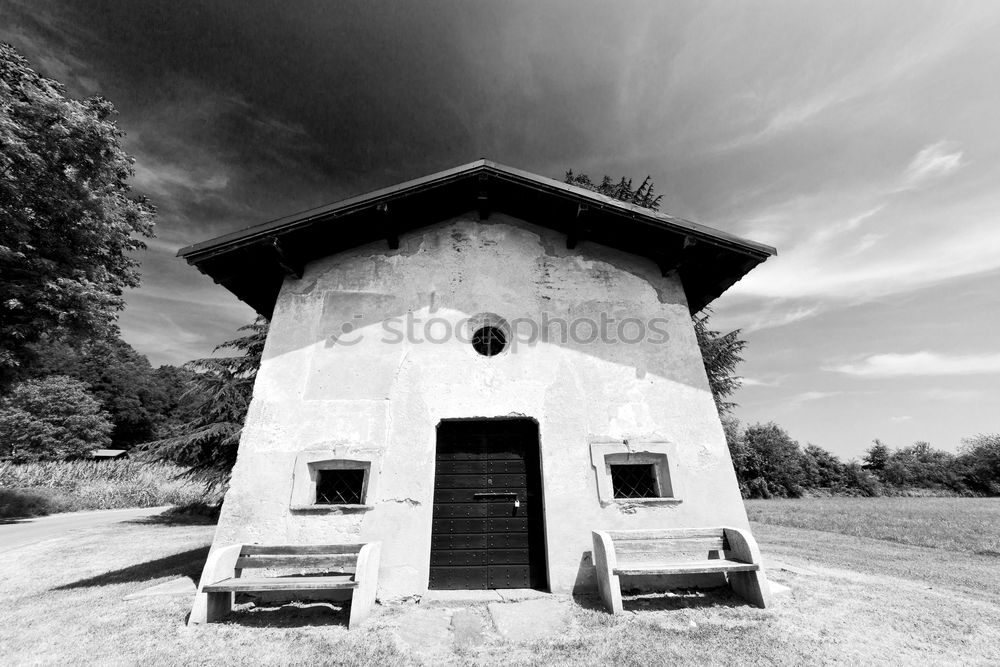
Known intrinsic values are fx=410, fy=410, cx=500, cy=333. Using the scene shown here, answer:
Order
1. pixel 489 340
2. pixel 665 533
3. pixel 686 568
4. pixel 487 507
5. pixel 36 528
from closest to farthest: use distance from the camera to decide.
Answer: pixel 686 568
pixel 665 533
pixel 487 507
pixel 489 340
pixel 36 528

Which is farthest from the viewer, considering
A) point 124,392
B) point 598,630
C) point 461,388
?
point 124,392

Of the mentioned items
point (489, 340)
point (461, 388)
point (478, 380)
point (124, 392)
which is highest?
point (124, 392)

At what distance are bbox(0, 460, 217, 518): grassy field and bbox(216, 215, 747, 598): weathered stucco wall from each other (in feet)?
52.7

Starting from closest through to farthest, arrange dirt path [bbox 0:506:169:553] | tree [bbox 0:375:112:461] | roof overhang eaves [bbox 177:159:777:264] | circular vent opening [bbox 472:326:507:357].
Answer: roof overhang eaves [bbox 177:159:777:264] → circular vent opening [bbox 472:326:507:357] → dirt path [bbox 0:506:169:553] → tree [bbox 0:375:112:461]

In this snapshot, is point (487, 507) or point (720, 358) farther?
point (720, 358)

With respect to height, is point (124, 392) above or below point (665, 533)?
above

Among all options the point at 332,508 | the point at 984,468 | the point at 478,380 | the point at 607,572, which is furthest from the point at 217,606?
the point at 984,468

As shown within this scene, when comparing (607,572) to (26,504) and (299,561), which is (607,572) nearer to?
(299,561)

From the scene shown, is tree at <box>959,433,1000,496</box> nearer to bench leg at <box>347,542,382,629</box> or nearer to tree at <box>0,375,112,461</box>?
bench leg at <box>347,542,382,629</box>

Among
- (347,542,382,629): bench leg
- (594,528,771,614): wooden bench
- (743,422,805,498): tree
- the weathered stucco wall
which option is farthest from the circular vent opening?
(743,422,805,498): tree

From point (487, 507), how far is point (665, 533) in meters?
2.21

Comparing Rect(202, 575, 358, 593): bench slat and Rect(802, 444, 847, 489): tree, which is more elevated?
Rect(802, 444, 847, 489): tree

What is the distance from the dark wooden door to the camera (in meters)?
5.17

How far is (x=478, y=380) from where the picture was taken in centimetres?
570
